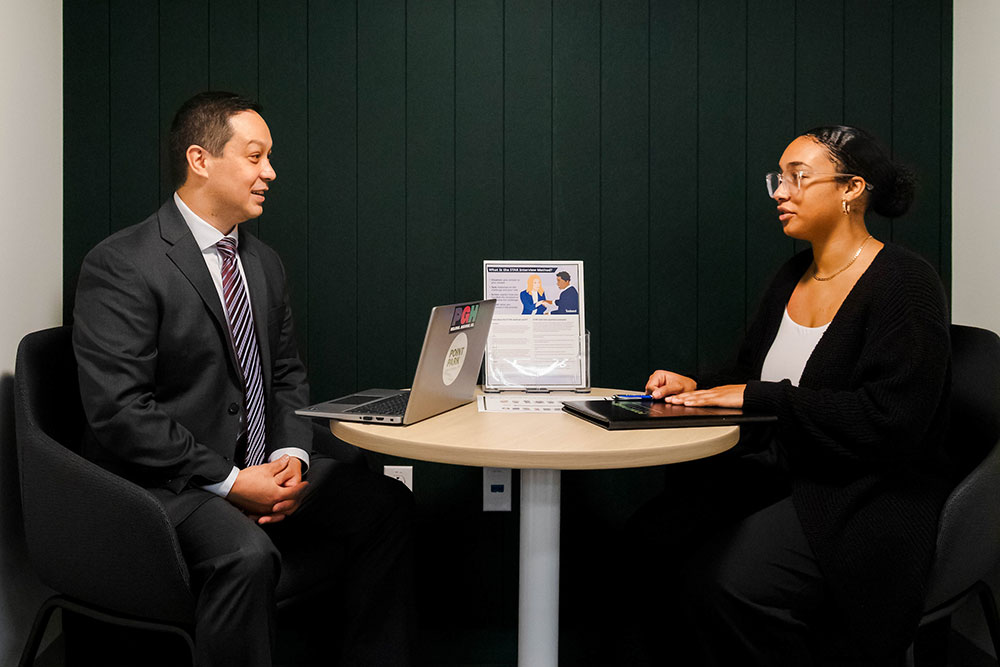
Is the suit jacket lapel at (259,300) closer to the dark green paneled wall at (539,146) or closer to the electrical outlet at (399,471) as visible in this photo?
the dark green paneled wall at (539,146)

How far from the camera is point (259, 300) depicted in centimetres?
196

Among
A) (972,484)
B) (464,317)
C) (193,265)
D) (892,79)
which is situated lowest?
(972,484)

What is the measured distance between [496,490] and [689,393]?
86 cm

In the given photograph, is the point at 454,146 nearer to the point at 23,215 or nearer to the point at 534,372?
the point at 534,372

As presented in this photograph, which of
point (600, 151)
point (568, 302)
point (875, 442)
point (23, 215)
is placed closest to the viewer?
point (875, 442)

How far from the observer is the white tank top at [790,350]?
1.85 metres

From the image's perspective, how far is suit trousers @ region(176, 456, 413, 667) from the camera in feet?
5.12

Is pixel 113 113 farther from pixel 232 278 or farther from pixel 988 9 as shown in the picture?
pixel 988 9

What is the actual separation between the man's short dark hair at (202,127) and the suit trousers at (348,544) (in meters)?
0.85

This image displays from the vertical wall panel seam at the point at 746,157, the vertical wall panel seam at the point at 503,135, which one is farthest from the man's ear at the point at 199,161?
Answer: the vertical wall panel seam at the point at 746,157

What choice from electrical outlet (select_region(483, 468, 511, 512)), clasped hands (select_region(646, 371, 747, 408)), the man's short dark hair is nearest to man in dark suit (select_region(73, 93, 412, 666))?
the man's short dark hair

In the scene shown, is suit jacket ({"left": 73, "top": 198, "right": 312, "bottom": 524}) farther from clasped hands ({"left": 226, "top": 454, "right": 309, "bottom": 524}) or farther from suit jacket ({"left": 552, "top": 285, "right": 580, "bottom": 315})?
suit jacket ({"left": 552, "top": 285, "right": 580, "bottom": 315})

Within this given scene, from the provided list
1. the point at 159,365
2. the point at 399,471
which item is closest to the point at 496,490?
the point at 399,471

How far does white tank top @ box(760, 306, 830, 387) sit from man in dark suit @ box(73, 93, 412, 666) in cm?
103
